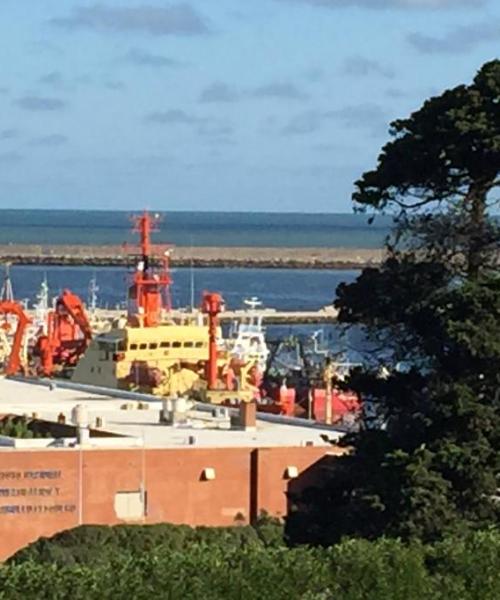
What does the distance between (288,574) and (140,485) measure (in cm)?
1740

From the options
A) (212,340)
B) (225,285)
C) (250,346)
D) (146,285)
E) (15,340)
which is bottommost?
(250,346)

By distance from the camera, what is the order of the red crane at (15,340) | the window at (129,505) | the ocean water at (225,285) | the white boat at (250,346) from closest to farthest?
1. the window at (129,505)
2. the red crane at (15,340)
3. the white boat at (250,346)
4. the ocean water at (225,285)

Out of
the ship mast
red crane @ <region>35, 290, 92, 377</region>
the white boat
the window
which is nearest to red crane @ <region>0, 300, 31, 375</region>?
red crane @ <region>35, 290, 92, 377</region>

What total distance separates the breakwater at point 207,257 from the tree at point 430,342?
439ft

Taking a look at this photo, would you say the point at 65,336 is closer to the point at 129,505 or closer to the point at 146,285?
the point at 146,285

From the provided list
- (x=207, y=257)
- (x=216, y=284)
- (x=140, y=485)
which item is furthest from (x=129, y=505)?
(x=207, y=257)

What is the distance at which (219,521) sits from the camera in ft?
118

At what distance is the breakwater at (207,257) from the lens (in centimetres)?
16450

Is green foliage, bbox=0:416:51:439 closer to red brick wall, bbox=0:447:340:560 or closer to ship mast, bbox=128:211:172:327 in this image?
red brick wall, bbox=0:447:340:560

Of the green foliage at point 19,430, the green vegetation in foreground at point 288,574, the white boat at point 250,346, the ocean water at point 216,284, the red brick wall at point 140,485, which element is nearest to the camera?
the green vegetation in foreground at point 288,574

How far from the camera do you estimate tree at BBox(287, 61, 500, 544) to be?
64.3 feet

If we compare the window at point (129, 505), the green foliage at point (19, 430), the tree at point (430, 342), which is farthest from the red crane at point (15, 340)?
the tree at point (430, 342)

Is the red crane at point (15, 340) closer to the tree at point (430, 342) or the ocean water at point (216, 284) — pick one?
the tree at point (430, 342)

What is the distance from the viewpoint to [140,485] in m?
35.4
